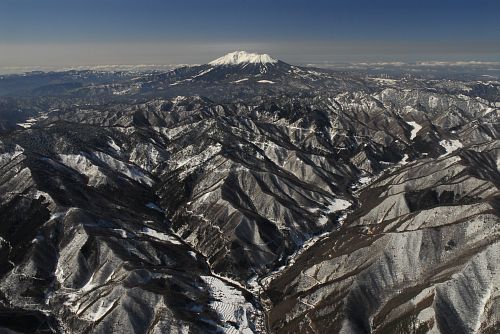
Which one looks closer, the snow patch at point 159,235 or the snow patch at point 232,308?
the snow patch at point 232,308

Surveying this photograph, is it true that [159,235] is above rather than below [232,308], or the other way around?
below

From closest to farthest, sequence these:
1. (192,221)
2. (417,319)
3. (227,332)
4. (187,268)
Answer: (417,319)
(227,332)
(187,268)
(192,221)

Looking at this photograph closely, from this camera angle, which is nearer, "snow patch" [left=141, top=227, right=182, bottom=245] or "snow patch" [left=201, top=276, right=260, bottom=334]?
"snow patch" [left=201, top=276, right=260, bottom=334]

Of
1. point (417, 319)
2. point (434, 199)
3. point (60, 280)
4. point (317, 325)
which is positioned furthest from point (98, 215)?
point (434, 199)

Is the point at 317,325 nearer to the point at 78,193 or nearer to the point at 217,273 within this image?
the point at 217,273

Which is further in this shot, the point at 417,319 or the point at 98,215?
the point at 98,215

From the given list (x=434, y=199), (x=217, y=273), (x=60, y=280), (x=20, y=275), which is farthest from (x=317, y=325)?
(x=434, y=199)

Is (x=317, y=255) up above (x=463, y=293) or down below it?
below

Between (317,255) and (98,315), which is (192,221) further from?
(98,315)

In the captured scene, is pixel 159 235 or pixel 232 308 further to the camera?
pixel 159 235

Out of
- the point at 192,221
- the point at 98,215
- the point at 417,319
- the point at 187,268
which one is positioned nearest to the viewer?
the point at 417,319
